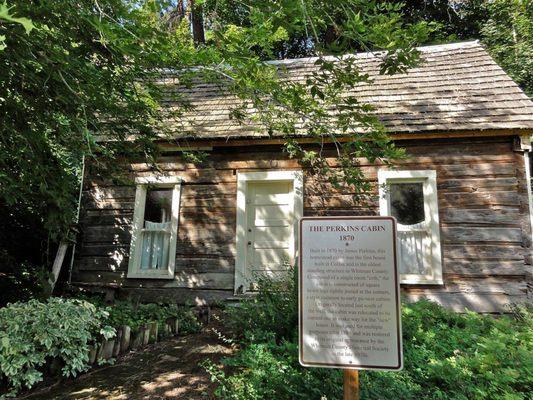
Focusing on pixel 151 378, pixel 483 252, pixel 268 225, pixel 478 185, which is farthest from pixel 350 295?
pixel 478 185

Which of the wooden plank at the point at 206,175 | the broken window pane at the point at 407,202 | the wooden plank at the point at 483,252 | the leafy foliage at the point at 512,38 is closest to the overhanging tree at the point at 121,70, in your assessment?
the wooden plank at the point at 206,175

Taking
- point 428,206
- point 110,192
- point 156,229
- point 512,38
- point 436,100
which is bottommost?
point 156,229

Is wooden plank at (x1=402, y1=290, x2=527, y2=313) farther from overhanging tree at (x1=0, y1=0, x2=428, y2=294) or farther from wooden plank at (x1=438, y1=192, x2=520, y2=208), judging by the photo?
overhanging tree at (x1=0, y1=0, x2=428, y2=294)

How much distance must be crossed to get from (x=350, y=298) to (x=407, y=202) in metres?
5.53

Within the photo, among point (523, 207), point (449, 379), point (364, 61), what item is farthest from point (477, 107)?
point (449, 379)

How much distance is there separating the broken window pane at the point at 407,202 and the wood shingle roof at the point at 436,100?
3.51ft

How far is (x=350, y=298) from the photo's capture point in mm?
→ 2260

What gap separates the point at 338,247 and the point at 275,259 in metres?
5.38

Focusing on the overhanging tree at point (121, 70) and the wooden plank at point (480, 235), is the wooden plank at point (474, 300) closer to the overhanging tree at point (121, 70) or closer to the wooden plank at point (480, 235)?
the wooden plank at point (480, 235)

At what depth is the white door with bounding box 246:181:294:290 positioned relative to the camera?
25.1ft

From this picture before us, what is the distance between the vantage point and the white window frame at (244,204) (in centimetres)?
742

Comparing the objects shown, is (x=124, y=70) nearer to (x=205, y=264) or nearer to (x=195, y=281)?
(x=205, y=264)

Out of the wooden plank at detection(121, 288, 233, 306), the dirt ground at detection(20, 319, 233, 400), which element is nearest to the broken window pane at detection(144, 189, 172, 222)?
the wooden plank at detection(121, 288, 233, 306)

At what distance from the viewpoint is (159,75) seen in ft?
16.7
